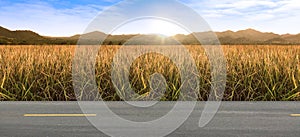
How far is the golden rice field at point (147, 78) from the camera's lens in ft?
29.4

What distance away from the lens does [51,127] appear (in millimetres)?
5629

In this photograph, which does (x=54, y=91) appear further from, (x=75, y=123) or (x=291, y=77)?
(x=291, y=77)

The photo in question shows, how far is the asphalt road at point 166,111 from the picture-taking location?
5.34 metres

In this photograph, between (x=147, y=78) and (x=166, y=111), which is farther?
(x=147, y=78)

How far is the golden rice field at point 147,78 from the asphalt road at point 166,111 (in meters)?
1.08

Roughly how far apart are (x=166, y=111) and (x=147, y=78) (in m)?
2.53

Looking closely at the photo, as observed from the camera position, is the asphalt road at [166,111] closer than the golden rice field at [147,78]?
Yes

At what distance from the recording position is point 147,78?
9336mm

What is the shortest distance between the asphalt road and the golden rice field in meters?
1.08

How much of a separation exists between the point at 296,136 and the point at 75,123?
118 inches

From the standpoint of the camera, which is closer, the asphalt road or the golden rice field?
the asphalt road

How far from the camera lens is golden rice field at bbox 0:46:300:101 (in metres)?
8.97

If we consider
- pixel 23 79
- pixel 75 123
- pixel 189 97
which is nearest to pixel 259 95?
pixel 189 97

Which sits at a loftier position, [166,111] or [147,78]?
[147,78]
